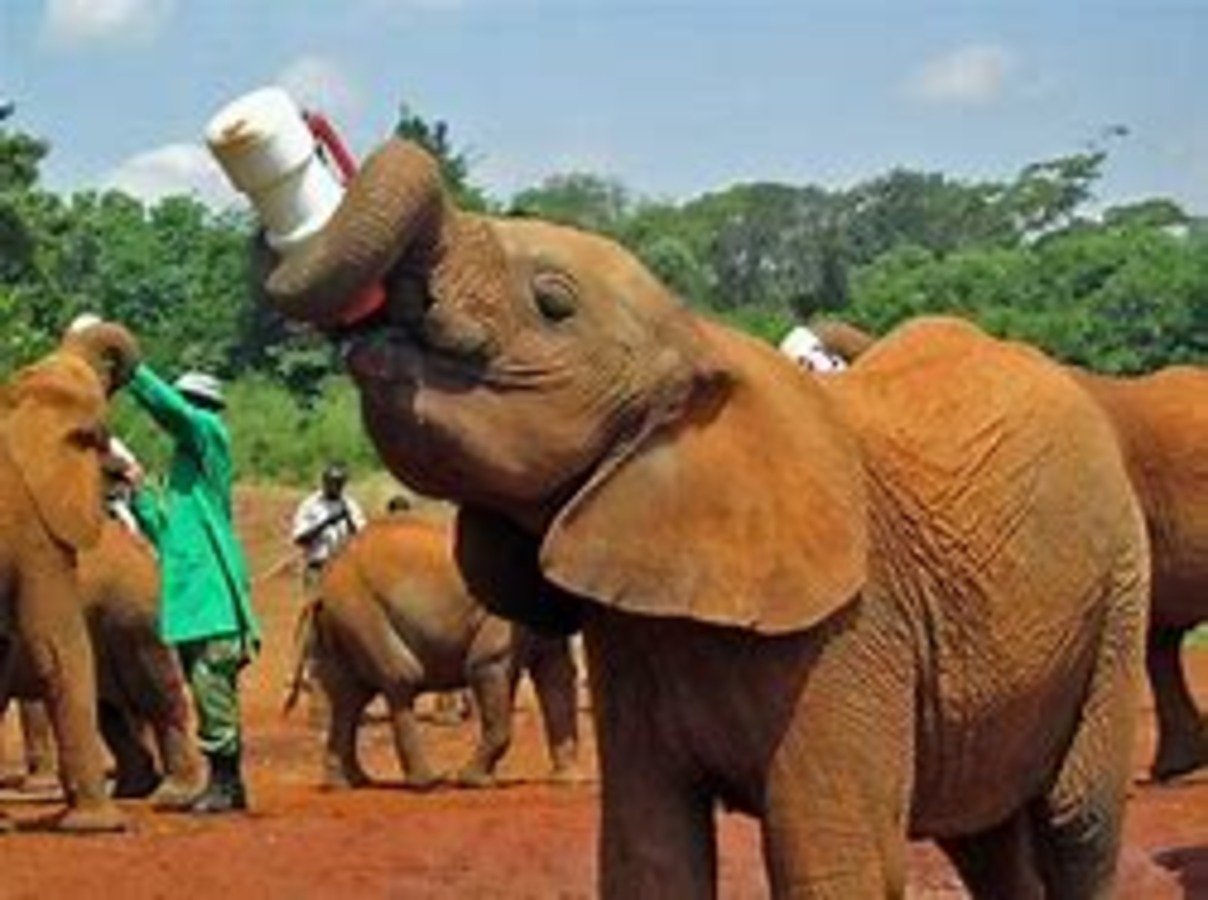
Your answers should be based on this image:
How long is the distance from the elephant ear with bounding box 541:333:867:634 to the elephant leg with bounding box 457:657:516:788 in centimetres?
855

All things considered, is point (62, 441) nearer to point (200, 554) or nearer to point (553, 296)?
point (200, 554)

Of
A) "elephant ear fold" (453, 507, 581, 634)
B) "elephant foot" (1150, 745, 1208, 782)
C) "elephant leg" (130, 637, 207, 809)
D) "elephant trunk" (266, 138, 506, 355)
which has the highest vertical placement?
"elephant trunk" (266, 138, 506, 355)

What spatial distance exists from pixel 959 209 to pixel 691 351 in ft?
284

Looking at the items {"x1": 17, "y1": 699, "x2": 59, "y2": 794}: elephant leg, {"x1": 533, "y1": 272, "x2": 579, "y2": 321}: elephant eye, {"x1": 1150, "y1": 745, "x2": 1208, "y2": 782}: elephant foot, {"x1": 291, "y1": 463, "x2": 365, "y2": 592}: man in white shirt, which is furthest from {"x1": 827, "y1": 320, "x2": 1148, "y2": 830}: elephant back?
{"x1": 291, "y1": 463, "x2": 365, "y2": 592}: man in white shirt

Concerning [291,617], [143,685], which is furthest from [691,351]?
[291,617]

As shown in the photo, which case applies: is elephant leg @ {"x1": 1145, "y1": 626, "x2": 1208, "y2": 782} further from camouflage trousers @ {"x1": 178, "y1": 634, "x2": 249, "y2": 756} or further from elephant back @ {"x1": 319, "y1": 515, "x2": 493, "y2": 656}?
camouflage trousers @ {"x1": 178, "y1": 634, "x2": 249, "y2": 756}

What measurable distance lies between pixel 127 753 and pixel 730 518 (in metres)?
8.65

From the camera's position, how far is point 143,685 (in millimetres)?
13172

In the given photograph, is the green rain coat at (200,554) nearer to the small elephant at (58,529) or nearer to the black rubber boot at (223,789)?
the small elephant at (58,529)

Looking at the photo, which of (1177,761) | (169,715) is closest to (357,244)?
(169,715)

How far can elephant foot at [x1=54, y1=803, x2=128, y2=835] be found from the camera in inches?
424

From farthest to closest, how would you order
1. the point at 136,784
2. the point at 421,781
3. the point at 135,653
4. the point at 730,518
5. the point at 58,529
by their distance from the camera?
the point at 421,781, the point at 136,784, the point at 135,653, the point at 58,529, the point at 730,518

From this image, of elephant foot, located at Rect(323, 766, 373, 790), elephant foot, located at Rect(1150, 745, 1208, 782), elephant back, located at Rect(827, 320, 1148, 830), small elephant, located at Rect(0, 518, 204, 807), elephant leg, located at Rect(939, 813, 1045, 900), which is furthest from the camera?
elephant foot, located at Rect(323, 766, 373, 790)

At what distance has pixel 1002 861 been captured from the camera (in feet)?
22.6
